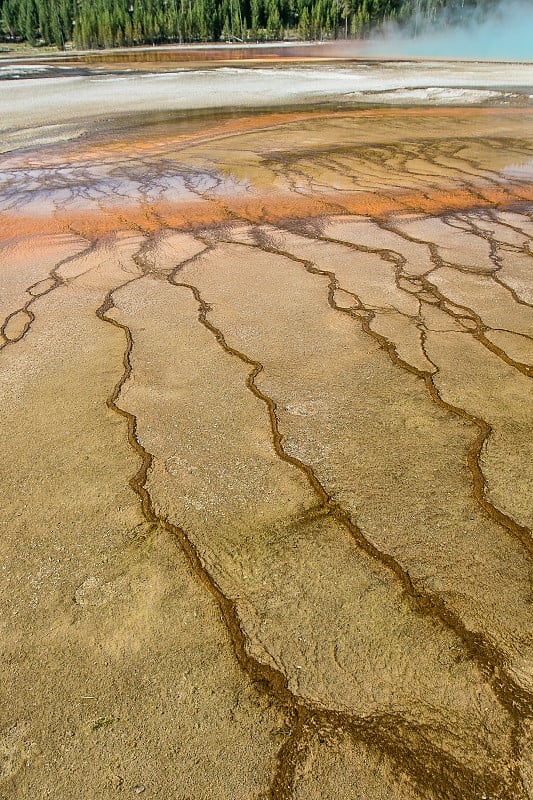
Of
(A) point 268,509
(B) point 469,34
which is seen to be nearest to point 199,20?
(B) point 469,34

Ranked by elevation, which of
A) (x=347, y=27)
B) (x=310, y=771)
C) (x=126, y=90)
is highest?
(x=347, y=27)

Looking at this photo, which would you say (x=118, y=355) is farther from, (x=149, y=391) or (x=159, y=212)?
(x=159, y=212)

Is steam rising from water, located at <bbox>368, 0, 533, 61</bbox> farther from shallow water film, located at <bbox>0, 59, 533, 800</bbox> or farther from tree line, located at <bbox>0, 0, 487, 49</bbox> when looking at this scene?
shallow water film, located at <bbox>0, 59, 533, 800</bbox>

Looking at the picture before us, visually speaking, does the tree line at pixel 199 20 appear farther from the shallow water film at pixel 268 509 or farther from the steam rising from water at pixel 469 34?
the shallow water film at pixel 268 509

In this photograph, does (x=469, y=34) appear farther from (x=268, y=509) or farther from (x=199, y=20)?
(x=268, y=509)

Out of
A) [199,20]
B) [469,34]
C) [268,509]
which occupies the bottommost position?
[268,509]

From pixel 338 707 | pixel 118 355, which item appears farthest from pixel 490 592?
pixel 118 355
